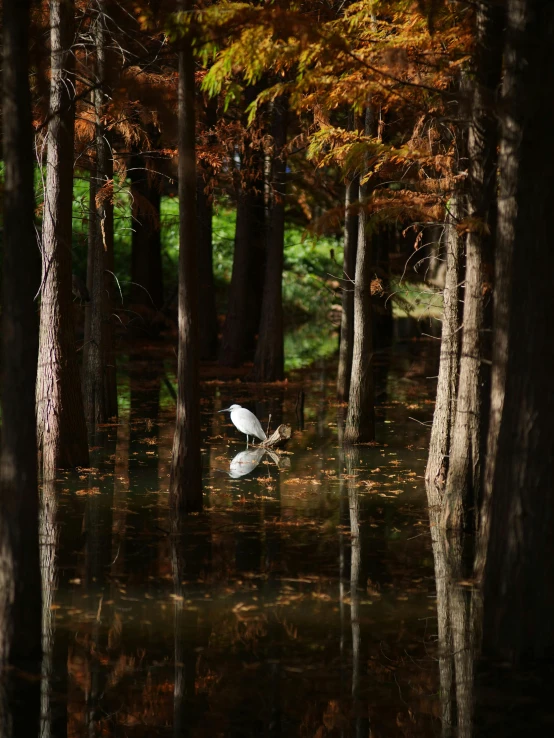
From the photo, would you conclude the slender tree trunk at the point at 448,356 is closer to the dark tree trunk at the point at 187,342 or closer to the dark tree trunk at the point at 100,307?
the dark tree trunk at the point at 187,342

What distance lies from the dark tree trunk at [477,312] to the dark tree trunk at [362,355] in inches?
196

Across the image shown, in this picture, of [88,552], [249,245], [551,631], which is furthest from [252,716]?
[249,245]

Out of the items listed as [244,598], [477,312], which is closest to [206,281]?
[477,312]

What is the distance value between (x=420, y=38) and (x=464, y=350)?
3.59 m

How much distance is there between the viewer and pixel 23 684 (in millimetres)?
6613

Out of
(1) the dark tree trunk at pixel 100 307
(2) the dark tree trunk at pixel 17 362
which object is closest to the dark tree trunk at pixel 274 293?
(1) the dark tree trunk at pixel 100 307

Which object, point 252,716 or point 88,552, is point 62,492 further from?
point 252,716

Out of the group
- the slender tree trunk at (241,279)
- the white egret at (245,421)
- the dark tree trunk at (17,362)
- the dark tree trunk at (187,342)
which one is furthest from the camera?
the slender tree trunk at (241,279)

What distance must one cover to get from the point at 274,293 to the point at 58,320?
9.67 meters

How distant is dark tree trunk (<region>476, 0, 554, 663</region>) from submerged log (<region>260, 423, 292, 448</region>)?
832 cm

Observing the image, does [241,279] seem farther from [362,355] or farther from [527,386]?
[527,386]

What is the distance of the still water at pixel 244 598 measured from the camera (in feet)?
21.0

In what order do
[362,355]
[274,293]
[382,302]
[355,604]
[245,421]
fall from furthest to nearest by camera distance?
[382,302]
[274,293]
[362,355]
[245,421]
[355,604]

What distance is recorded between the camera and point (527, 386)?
7246 mm
